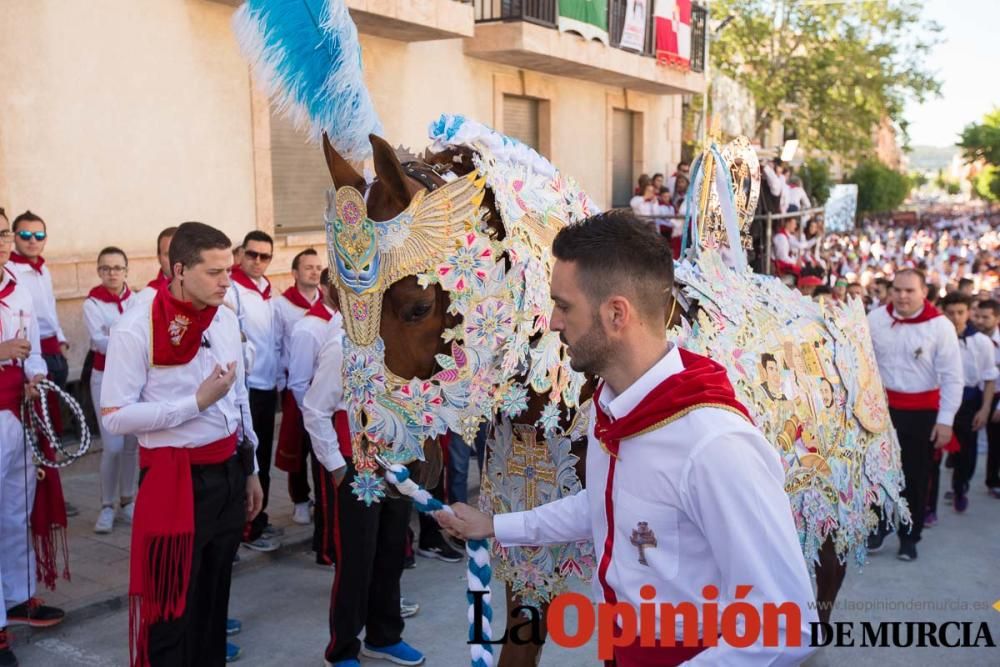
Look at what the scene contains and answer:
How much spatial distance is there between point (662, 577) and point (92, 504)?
6.09 metres

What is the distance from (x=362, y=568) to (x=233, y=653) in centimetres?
94

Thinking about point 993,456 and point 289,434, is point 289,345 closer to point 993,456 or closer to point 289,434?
point 289,434

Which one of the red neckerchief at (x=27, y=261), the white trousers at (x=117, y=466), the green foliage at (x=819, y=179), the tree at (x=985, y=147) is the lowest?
the white trousers at (x=117, y=466)

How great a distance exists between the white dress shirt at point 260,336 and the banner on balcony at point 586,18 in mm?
8795

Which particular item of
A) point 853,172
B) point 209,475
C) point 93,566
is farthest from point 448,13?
point 853,172

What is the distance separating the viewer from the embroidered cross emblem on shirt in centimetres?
191

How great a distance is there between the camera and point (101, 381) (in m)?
6.23

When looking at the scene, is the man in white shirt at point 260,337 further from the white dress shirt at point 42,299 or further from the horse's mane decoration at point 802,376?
the horse's mane decoration at point 802,376

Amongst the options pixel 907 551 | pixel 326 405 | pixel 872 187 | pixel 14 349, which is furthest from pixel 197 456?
pixel 872 187

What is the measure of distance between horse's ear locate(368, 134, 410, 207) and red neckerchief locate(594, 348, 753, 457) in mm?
1133

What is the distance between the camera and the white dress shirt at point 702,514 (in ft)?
5.71

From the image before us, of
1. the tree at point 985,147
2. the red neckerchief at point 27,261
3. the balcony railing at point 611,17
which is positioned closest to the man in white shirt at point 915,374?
the red neckerchief at point 27,261

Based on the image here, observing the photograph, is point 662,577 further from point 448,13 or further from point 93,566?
point 448,13

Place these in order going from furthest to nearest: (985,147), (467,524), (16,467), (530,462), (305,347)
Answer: (985,147), (305,347), (16,467), (530,462), (467,524)
